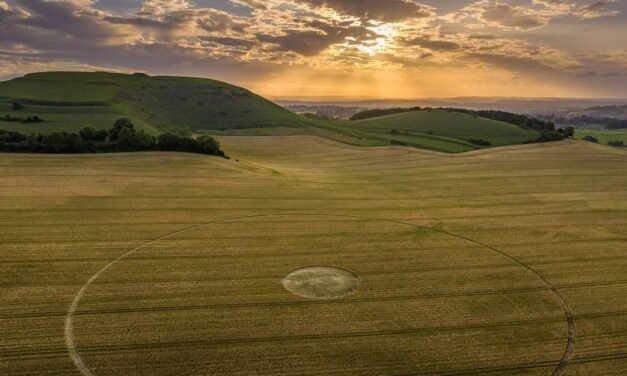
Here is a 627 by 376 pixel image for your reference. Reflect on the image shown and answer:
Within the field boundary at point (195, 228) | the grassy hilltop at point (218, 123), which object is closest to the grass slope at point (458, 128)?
the grassy hilltop at point (218, 123)

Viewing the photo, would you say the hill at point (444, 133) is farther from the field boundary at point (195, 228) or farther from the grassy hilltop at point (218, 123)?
the field boundary at point (195, 228)

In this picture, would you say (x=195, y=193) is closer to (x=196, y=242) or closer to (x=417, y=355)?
(x=196, y=242)

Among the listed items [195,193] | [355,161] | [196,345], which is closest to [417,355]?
[196,345]

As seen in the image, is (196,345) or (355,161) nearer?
(196,345)

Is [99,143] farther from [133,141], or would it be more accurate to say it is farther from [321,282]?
[321,282]

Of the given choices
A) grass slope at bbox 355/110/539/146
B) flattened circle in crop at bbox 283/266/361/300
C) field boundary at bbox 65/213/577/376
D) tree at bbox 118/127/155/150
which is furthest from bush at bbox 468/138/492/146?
flattened circle in crop at bbox 283/266/361/300

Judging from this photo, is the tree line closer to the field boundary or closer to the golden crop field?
the golden crop field

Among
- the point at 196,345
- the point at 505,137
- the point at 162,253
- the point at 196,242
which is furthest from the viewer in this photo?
the point at 505,137
